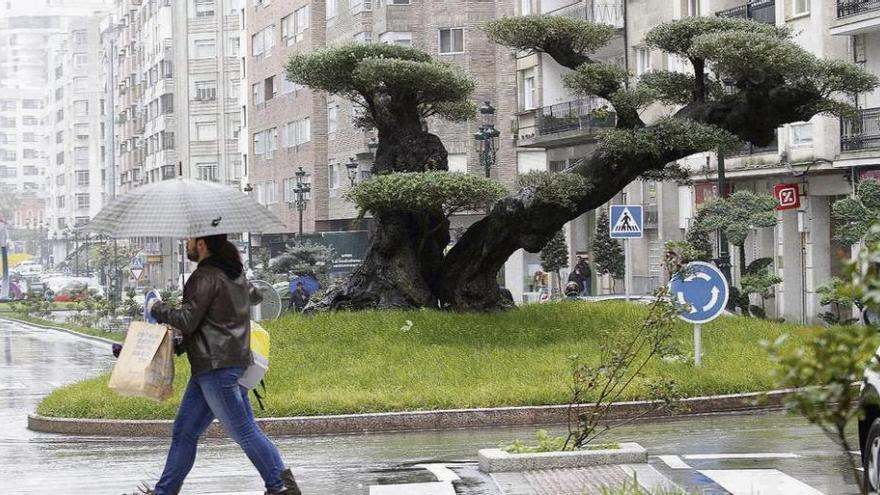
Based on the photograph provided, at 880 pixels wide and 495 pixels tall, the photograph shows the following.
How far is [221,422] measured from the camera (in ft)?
32.6

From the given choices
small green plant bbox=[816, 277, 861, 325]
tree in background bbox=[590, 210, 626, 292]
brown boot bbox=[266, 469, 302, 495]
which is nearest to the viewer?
brown boot bbox=[266, 469, 302, 495]

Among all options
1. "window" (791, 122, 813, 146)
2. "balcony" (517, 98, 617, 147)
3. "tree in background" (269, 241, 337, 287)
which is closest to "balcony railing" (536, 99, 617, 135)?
"balcony" (517, 98, 617, 147)

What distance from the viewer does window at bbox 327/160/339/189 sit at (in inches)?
2859

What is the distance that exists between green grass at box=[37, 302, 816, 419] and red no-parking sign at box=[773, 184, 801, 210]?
55.4 ft

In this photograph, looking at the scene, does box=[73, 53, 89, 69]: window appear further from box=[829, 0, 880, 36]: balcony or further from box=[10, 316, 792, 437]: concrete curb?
box=[10, 316, 792, 437]: concrete curb

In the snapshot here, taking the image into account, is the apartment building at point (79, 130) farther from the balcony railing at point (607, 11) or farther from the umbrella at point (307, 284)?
the umbrella at point (307, 284)

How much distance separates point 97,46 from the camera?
163750 mm

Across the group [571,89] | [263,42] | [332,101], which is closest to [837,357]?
[571,89]

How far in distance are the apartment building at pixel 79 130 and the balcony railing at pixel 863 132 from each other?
11570 cm

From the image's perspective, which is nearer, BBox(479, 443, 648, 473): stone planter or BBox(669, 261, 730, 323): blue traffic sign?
BBox(479, 443, 648, 473): stone planter

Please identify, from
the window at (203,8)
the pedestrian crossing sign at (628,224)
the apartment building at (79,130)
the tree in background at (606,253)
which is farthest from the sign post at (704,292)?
the apartment building at (79,130)

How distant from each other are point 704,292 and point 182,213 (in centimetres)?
926

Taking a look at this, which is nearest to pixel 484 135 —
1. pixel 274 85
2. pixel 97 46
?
pixel 274 85

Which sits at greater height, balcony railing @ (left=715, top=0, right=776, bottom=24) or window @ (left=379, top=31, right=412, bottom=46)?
window @ (left=379, top=31, right=412, bottom=46)
